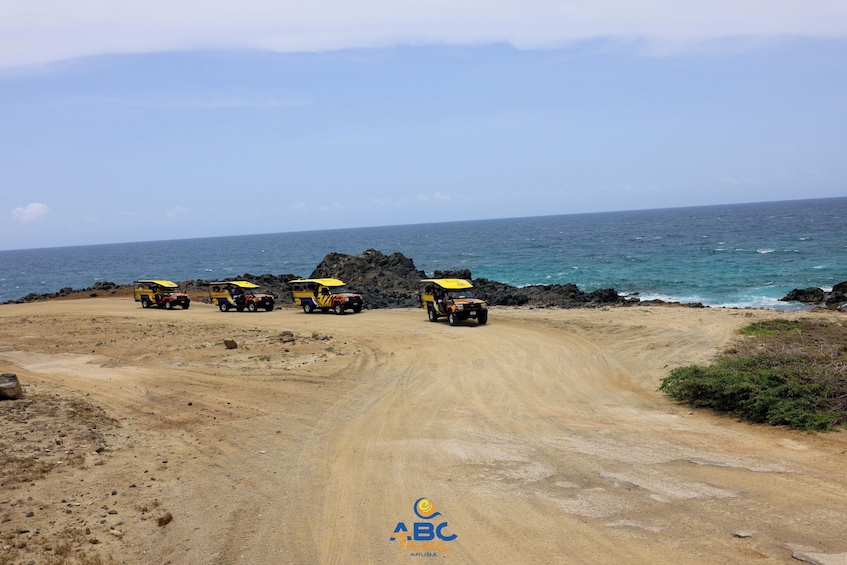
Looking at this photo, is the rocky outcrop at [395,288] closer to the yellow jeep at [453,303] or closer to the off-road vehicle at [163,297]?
the off-road vehicle at [163,297]

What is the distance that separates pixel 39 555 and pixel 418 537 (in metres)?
4.77

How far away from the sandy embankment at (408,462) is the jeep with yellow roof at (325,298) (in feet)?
41.5

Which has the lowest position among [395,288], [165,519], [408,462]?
[395,288]

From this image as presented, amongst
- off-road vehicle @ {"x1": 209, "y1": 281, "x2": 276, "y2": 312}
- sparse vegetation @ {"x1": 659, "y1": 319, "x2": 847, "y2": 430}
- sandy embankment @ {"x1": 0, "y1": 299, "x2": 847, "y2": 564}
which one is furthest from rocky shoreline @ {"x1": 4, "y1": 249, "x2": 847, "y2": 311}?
sparse vegetation @ {"x1": 659, "y1": 319, "x2": 847, "y2": 430}

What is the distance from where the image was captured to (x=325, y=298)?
121ft

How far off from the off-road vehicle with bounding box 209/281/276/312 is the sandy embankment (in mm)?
15401

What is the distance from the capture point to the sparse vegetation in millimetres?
13602

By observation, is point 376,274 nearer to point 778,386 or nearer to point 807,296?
point 807,296

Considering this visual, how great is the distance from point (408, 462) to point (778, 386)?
345 inches

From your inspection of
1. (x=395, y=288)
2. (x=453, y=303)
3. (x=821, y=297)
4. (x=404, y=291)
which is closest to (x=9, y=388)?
(x=453, y=303)

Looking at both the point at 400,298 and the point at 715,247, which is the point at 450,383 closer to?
the point at 400,298

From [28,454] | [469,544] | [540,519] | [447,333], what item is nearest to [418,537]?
[469,544]

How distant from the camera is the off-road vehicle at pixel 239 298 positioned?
39.1 meters

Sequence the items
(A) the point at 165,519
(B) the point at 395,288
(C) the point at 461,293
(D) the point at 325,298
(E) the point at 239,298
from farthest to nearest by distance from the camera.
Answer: (B) the point at 395,288
(E) the point at 239,298
(D) the point at 325,298
(C) the point at 461,293
(A) the point at 165,519
